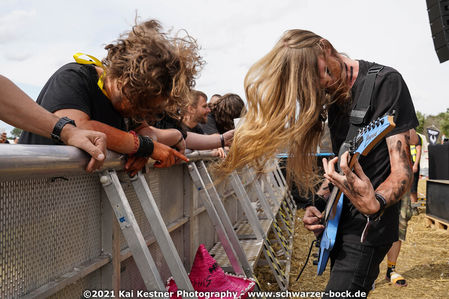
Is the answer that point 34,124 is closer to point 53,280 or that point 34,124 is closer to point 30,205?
point 30,205

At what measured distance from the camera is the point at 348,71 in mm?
2369

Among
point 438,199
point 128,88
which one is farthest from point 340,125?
point 438,199

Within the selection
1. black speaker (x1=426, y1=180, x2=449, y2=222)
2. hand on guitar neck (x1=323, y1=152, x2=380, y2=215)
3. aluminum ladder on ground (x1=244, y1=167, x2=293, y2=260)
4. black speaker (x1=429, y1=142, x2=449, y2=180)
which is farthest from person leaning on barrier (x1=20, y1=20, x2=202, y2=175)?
black speaker (x1=429, y1=142, x2=449, y2=180)

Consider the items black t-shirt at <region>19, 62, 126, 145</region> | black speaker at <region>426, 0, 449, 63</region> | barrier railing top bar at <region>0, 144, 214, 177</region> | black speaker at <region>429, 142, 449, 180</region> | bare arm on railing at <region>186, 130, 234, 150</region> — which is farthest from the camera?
black speaker at <region>429, 142, 449, 180</region>

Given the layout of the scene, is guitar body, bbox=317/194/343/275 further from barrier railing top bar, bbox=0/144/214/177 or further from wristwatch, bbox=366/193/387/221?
barrier railing top bar, bbox=0/144/214/177

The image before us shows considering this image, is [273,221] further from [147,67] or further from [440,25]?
[147,67]

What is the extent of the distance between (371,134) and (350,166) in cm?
19

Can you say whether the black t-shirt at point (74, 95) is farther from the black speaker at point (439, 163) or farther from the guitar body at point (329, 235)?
the black speaker at point (439, 163)

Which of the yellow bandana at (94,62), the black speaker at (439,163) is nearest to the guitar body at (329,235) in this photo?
the yellow bandana at (94,62)

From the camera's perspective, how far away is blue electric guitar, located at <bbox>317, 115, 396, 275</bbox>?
1952 mm

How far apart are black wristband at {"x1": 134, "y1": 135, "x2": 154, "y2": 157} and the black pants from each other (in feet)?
3.97

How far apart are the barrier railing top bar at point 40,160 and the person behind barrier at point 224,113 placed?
4485 millimetres

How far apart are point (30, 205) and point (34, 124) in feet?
1.45

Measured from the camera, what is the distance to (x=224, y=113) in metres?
6.34
